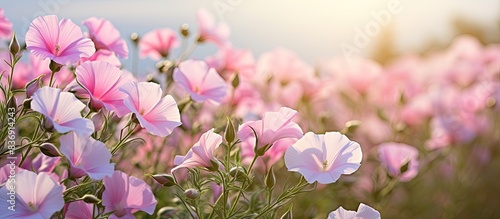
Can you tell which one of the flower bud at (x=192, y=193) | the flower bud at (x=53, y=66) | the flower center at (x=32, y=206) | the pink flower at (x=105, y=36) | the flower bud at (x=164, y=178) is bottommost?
the flower bud at (x=192, y=193)

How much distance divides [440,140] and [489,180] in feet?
1.57

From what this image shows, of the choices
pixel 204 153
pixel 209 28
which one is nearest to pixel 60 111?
pixel 204 153

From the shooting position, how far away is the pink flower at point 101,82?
2.48 ft

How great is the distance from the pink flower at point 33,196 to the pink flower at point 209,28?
68cm

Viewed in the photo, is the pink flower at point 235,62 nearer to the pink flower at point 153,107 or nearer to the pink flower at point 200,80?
the pink flower at point 200,80

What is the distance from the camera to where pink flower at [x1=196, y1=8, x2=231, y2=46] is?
131 centimetres

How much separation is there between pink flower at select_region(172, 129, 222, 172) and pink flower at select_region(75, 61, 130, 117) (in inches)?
3.2

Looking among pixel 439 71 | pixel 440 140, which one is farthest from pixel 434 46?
pixel 440 140

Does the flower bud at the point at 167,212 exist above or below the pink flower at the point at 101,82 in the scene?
below

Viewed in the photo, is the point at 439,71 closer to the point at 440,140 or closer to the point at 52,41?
the point at 440,140

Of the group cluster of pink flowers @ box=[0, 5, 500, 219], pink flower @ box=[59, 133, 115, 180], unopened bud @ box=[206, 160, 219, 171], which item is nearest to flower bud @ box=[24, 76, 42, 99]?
cluster of pink flowers @ box=[0, 5, 500, 219]

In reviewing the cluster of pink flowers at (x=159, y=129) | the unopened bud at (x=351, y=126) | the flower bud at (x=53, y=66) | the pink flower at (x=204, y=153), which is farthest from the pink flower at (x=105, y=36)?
the unopened bud at (x=351, y=126)

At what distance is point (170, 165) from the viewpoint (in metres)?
1.20

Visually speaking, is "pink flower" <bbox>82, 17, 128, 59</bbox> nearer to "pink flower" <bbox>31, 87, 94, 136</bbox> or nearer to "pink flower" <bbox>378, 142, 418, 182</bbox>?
"pink flower" <bbox>31, 87, 94, 136</bbox>
